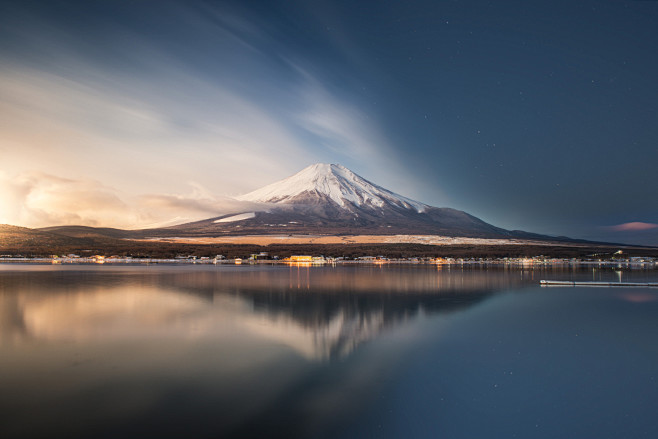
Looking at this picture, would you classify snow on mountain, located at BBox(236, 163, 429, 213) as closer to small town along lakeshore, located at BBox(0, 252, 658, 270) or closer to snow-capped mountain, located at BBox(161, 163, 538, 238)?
snow-capped mountain, located at BBox(161, 163, 538, 238)

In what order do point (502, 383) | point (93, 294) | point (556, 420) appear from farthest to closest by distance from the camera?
point (93, 294) → point (502, 383) → point (556, 420)

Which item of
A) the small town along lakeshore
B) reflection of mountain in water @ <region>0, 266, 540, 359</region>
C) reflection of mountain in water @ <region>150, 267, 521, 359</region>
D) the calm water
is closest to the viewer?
the calm water

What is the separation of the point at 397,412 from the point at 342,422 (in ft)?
2.80

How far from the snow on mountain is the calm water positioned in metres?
137

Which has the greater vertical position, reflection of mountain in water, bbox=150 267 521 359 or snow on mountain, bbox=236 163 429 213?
snow on mountain, bbox=236 163 429 213

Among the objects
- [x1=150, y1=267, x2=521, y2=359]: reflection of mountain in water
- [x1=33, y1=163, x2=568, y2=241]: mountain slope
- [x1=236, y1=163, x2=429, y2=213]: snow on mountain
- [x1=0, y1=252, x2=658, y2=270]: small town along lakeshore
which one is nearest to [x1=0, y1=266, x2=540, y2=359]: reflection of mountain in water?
[x1=150, y1=267, x2=521, y2=359]: reflection of mountain in water

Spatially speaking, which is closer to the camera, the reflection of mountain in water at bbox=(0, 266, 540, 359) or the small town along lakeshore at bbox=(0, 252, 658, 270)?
the reflection of mountain in water at bbox=(0, 266, 540, 359)

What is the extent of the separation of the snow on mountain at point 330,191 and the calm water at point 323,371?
451ft

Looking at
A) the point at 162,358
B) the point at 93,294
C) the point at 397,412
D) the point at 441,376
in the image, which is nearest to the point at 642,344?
the point at 441,376

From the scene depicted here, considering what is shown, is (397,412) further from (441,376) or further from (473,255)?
(473,255)

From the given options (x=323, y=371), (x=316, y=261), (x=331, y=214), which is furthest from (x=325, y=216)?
(x=323, y=371)

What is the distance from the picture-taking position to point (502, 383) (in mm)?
6730

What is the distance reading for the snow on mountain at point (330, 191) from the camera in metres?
158

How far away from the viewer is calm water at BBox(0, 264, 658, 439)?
16.5 ft
